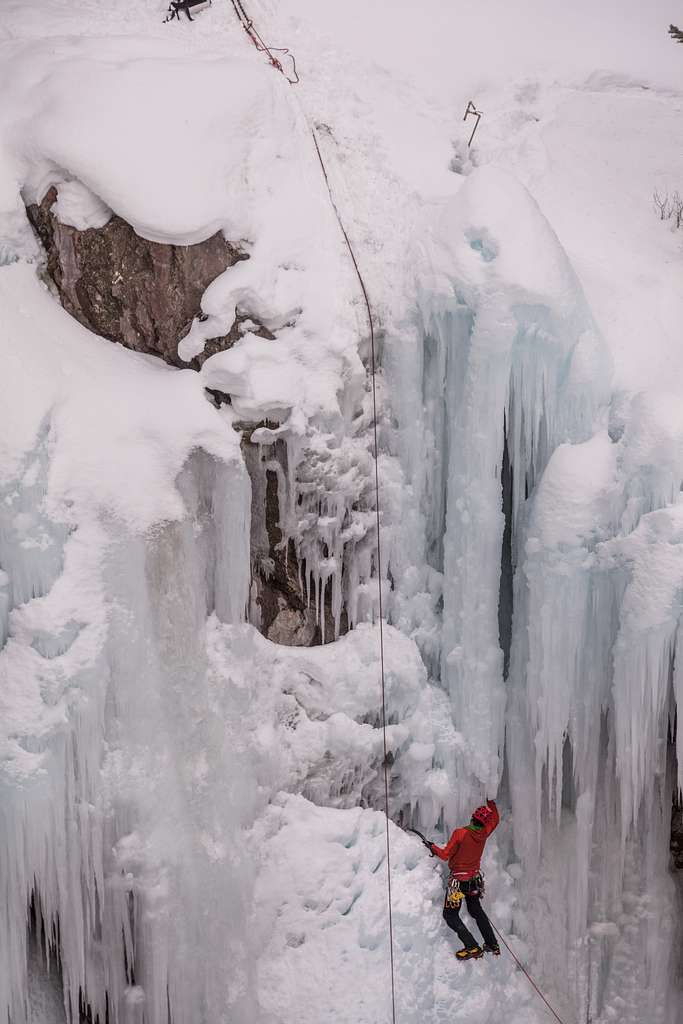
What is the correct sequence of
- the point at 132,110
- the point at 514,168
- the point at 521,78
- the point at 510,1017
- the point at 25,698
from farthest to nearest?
1. the point at 521,78
2. the point at 514,168
3. the point at 510,1017
4. the point at 132,110
5. the point at 25,698

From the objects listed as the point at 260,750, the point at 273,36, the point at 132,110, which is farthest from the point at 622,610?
the point at 273,36

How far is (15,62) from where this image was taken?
666 cm

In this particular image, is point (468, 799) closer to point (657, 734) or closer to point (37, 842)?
point (657, 734)

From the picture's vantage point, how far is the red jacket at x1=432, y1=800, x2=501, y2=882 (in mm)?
6535

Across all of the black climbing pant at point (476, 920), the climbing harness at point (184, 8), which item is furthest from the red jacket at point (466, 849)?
the climbing harness at point (184, 8)

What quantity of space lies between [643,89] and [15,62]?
536 centimetres

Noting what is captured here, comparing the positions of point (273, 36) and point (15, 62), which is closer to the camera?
point (15, 62)

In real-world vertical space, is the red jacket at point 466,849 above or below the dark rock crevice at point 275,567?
below

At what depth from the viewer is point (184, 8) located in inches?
314


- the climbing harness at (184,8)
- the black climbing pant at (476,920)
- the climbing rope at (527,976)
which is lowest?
the climbing rope at (527,976)

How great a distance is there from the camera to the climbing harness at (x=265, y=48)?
7.62 meters

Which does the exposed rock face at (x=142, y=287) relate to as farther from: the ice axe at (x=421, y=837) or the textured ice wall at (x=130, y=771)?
the ice axe at (x=421, y=837)

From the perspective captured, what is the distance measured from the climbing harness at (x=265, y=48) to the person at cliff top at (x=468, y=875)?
5602 millimetres

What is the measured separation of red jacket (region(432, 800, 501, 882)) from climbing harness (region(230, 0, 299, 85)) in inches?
221
